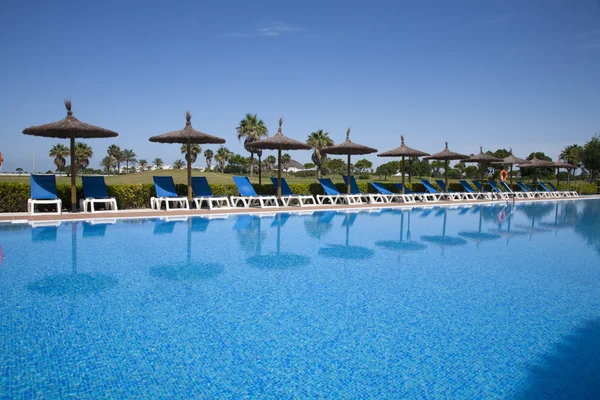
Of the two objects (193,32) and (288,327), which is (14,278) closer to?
(288,327)

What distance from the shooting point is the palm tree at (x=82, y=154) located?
60425 mm

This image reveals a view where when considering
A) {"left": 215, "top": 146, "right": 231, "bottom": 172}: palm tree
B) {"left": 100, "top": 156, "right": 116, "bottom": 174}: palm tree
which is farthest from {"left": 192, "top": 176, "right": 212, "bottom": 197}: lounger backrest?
{"left": 100, "top": 156, "right": 116, "bottom": 174}: palm tree

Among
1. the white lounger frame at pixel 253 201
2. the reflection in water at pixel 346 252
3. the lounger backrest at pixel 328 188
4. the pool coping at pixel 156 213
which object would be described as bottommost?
the reflection in water at pixel 346 252

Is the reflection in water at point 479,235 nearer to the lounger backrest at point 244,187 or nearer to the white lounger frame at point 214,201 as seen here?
the lounger backrest at point 244,187

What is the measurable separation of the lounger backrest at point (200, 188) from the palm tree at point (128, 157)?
80894 millimetres

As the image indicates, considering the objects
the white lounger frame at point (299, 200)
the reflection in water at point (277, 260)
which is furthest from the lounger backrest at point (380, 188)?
the reflection in water at point (277, 260)

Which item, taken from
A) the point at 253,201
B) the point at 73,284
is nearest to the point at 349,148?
the point at 253,201

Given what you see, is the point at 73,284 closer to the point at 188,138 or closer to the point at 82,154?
the point at 188,138

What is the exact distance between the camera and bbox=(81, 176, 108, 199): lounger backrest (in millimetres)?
10648

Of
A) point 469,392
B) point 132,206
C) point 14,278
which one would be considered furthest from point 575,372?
point 132,206

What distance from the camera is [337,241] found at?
7.73 metres

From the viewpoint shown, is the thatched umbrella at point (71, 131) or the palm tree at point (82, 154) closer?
the thatched umbrella at point (71, 131)

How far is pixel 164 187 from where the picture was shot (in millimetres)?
11820

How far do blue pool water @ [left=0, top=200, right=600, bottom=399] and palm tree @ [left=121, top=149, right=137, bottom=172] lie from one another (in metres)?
86.1
